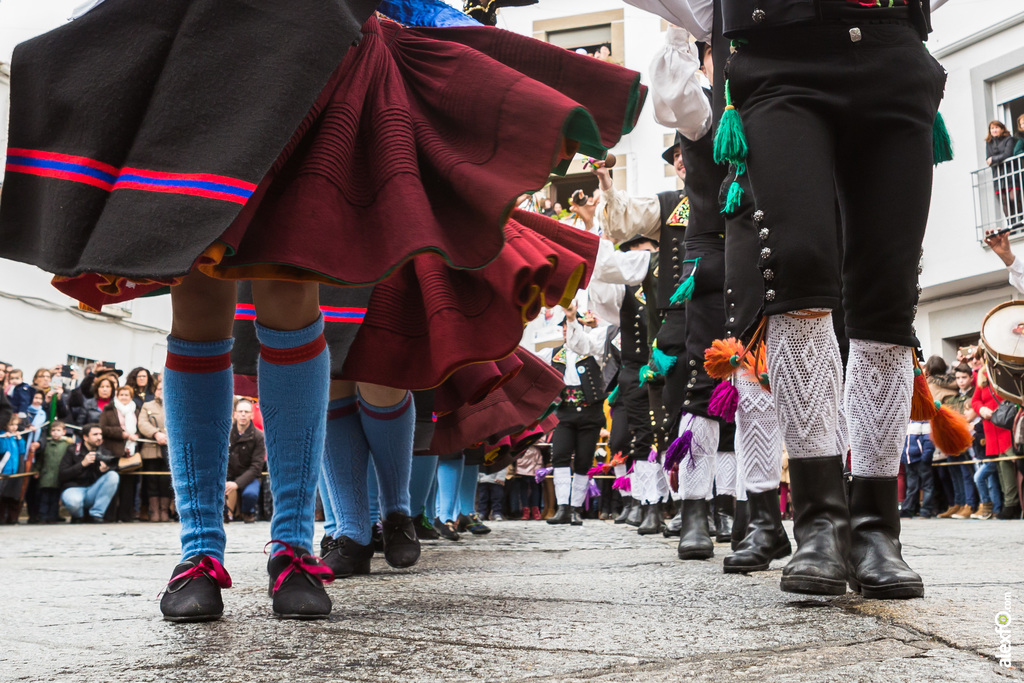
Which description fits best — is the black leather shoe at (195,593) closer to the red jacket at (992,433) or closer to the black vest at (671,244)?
the black vest at (671,244)

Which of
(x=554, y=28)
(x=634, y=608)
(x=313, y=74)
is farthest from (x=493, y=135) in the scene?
(x=554, y=28)

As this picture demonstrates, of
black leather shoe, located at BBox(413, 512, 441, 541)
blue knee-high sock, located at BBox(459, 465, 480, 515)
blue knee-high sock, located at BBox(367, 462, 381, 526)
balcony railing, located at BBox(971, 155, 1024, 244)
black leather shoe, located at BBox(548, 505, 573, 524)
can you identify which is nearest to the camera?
blue knee-high sock, located at BBox(367, 462, 381, 526)

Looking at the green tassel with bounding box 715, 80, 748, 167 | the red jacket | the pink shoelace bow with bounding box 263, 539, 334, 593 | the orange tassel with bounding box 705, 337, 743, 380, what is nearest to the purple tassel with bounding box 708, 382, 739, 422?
the orange tassel with bounding box 705, 337, 743, 380

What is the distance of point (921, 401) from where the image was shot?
90.9 inches

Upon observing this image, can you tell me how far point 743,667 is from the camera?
4.20 feet

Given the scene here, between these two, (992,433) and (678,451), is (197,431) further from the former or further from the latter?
(992,433)

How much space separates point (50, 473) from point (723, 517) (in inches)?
316

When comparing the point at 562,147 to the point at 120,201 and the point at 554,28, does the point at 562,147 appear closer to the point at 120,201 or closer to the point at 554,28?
the point at 120,201

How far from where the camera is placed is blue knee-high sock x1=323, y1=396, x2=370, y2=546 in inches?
115

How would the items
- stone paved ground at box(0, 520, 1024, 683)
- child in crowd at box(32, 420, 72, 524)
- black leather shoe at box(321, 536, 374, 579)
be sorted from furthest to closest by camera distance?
child in crowd at box(32, 420, 72, 524)
black leather shoe at box(321, 536, 374, 579)
stone paved ground at box(0, 520, 1024, 683)

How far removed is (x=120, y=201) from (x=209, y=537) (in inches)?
28.3

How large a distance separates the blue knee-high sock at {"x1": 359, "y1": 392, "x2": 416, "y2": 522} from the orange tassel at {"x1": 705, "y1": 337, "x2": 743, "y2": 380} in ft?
3.75

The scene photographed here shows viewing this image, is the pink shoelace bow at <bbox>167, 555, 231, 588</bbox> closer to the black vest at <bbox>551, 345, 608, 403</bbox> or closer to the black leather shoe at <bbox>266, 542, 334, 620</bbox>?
the black leather shoe at <bbox>266, 542, 334, 620</bbox>

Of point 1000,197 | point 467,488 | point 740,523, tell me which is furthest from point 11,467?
point 1000,197
